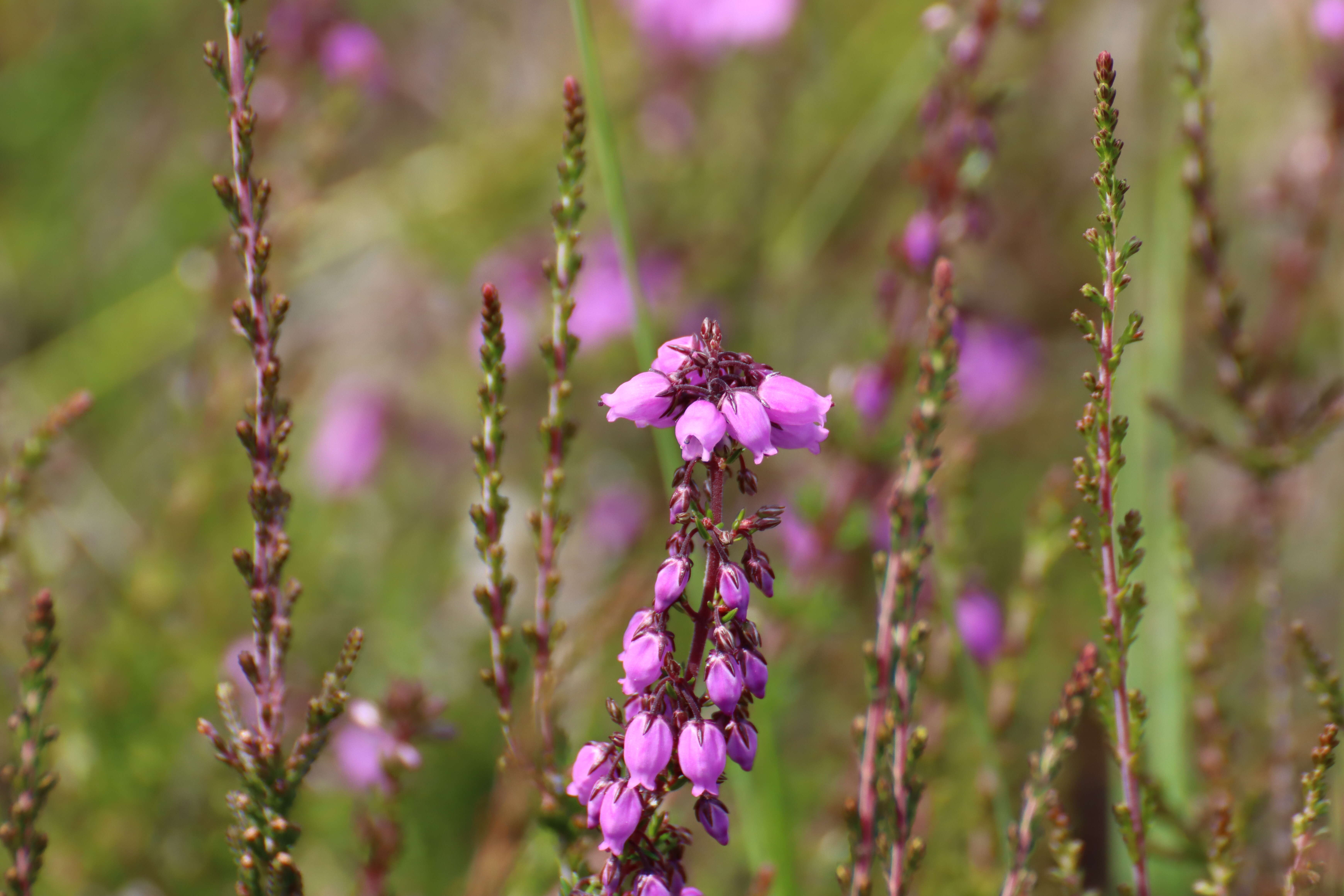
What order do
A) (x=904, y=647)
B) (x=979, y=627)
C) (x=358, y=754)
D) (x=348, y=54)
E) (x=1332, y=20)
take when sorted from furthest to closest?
1. (x=348, y=54)
2. (x=358, y=754)
3. (x=979, y=627)
4. (x=1332, y=20)
5. (x=904, y=647)

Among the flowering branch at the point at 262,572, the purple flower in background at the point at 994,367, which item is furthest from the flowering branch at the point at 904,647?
the purple flower in background at the point at 994,367

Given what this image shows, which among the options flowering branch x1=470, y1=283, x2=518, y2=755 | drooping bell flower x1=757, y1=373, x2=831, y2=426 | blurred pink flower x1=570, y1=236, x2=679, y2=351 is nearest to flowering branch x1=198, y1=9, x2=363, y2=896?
flowering branch x1=470, y1=283, x2=518, y2=755

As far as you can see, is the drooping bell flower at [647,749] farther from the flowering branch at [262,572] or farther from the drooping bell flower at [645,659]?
the flowering branch at [262,572]

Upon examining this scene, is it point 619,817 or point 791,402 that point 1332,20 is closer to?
point 791,402

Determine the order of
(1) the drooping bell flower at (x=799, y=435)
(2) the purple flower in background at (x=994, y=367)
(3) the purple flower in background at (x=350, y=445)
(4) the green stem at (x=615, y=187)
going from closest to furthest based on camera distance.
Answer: (1) the drooping bell flower at (x=799, y=435)
(4) the green stem at (x=615, y=187)
(2) the purple flower in background at (x=994, y=367)
(3) the purple flower in background at (x=350, y=445)

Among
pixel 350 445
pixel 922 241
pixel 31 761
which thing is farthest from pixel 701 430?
pixel 350 445

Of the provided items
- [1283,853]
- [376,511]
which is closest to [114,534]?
[376,511]
